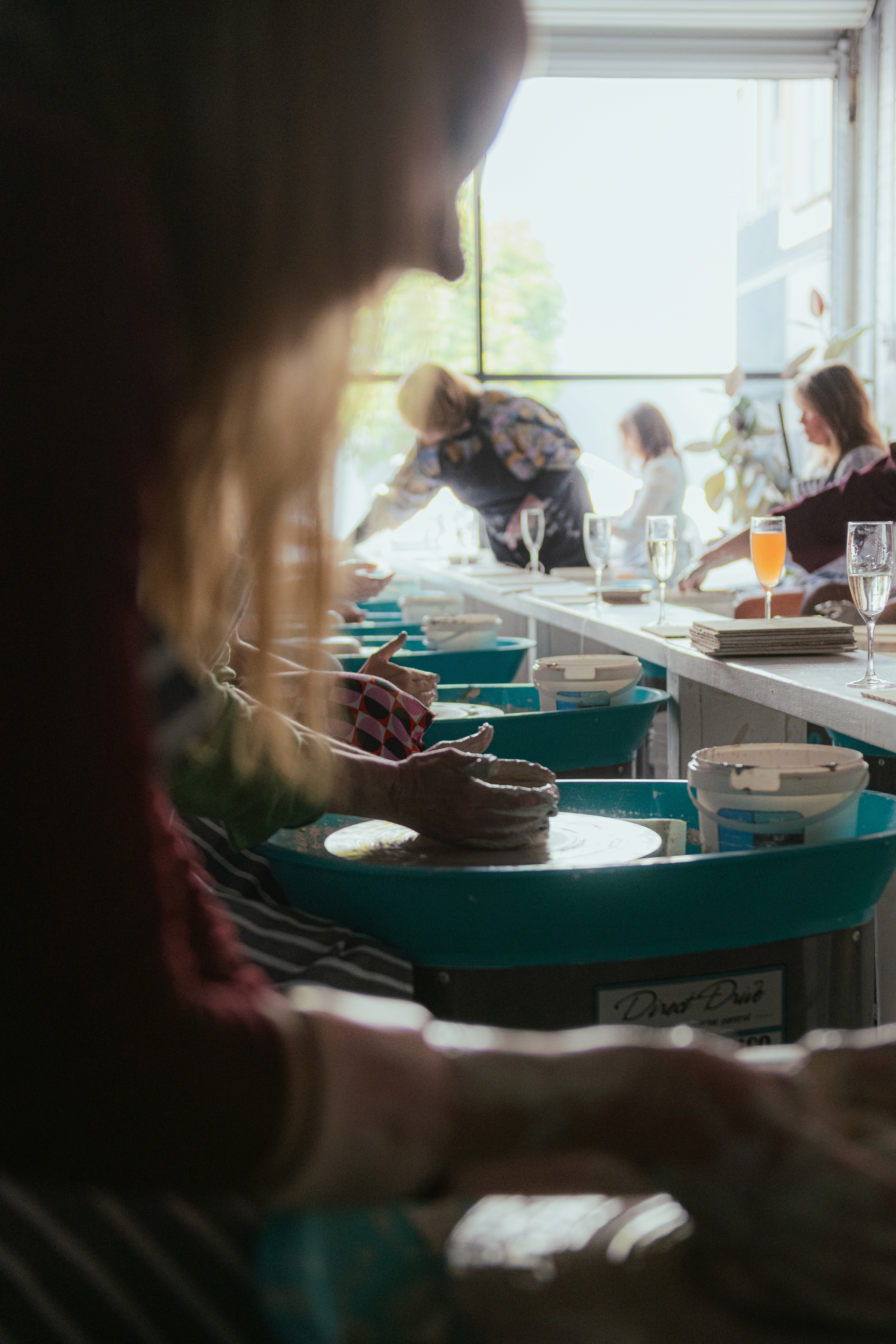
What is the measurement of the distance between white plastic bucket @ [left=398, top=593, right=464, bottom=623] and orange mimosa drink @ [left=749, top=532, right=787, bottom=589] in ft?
3.73

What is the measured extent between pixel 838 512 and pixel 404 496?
90.7 inches

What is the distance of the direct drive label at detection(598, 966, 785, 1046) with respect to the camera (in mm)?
1014

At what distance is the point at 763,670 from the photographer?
1810 mm

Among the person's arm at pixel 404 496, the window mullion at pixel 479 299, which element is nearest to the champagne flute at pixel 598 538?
the person's arm at pixel 404 496

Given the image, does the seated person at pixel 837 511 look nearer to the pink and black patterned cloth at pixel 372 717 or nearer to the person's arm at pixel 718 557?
the person's arm at pixel 718 557

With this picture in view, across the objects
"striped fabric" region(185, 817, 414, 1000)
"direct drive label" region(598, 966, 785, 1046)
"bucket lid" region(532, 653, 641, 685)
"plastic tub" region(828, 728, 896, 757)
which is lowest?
"direct drive label" region(598, 966, 785, 1046)

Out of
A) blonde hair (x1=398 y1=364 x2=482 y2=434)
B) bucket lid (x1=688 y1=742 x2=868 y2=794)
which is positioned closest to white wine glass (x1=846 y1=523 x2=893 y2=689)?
bucket lid (x1=688 y1=742 x2=868 y2=794)

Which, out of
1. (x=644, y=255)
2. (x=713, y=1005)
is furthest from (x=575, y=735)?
(x=644, y=255)

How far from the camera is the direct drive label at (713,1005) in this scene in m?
1.01

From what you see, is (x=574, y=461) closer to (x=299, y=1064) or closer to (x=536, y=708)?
(x=536, y=708)

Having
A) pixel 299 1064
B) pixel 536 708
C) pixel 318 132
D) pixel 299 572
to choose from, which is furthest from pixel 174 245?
pixel 536 708

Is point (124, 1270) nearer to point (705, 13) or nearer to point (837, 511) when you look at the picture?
point (837, 511)

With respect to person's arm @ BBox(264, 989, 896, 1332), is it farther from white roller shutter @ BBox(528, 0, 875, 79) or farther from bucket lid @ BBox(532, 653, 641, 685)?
white roller shutter @ BBox(528, 0, 875, 79)

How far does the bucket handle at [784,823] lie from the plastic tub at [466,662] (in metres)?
1.47
